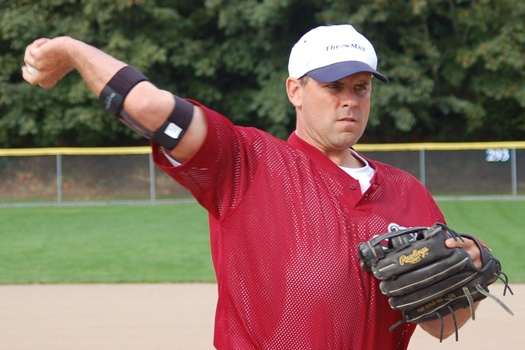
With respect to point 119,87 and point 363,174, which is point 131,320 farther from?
point 119,87

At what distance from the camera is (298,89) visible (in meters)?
3.11

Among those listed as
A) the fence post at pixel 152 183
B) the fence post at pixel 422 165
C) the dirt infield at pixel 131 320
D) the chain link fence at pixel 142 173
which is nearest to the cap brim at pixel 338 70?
the dirt infield at pixel 131 320

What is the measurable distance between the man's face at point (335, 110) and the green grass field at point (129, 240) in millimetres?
7628

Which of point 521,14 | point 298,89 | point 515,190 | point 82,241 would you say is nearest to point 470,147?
point 515,190

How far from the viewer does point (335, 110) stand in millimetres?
3018

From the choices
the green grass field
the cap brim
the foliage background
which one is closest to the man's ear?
the cap brim

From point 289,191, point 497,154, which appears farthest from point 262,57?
point 289,191

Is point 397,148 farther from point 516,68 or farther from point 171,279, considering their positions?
point 171,279

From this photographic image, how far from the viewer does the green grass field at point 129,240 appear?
11.1m

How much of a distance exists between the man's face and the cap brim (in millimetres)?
40

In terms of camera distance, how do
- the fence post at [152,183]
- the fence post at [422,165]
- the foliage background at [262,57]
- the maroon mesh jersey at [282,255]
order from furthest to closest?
the foliage background at [262,57]
the fence post at [422,165]
the fence post at [152,183]
the maroon mesh jersey at [282,255]

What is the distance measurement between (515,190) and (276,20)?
7.99 meters

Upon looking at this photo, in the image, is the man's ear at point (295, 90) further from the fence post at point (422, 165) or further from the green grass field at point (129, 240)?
the fence post at point (422, 165)

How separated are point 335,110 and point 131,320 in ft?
19.0
